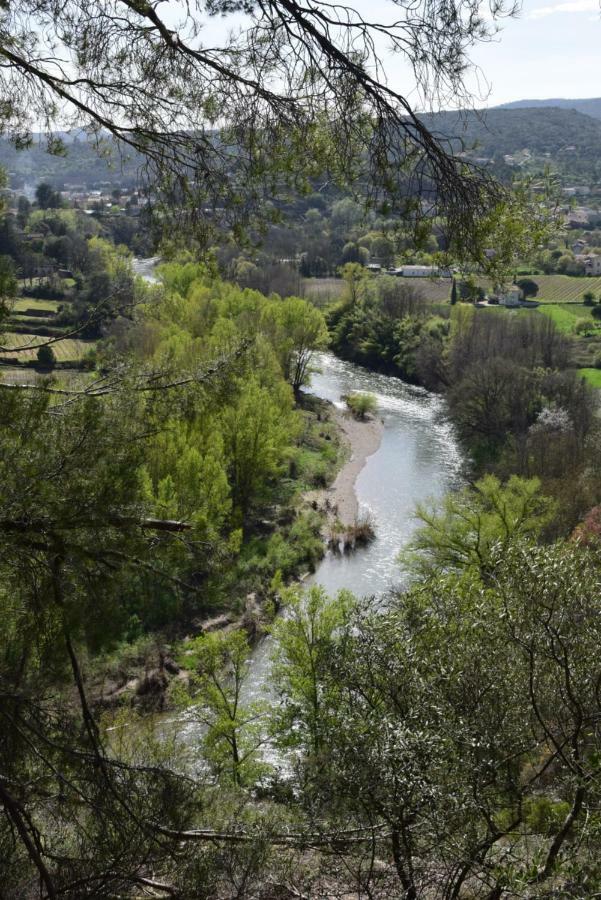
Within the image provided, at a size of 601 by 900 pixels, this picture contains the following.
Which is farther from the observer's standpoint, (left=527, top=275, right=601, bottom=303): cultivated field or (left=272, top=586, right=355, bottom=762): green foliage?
(left=527, top=275, right=601, bottom=303): cultivated field

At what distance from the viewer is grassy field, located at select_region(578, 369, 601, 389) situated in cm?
3673

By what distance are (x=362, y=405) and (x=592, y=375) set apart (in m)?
11.1

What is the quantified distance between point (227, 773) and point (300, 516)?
12516 mm

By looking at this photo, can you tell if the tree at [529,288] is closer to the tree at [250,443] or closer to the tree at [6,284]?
the tree at [250,443]

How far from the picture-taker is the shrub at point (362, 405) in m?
35.7

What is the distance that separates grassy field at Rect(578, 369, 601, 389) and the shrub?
30.7 feet

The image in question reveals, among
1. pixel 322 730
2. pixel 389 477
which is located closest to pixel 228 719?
pixel 322 730

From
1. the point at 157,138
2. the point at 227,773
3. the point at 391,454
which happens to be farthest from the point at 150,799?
the point at 391,454

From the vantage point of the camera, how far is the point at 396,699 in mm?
6770

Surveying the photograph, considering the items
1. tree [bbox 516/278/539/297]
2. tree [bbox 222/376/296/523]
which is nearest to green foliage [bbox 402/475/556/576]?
tree [bbox 222/376/296/523]

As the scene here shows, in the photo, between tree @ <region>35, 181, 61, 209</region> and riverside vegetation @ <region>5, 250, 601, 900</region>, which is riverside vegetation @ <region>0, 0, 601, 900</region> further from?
tree @ <region>35, 181, 61, 209</region>

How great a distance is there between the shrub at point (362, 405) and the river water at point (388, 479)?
20.3 inches

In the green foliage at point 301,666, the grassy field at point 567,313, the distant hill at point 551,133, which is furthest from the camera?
the distant hill at point 551,133

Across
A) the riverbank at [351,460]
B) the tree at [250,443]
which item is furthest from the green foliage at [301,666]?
the riverbank at [351,460]
